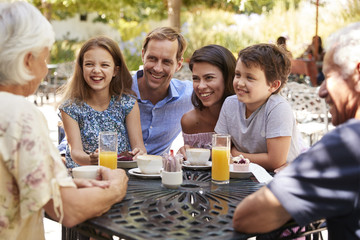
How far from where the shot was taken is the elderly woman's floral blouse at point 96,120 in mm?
3416

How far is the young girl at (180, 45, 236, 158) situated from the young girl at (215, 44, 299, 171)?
34 centimetres

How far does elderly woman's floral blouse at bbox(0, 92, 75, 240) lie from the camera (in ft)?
5.37

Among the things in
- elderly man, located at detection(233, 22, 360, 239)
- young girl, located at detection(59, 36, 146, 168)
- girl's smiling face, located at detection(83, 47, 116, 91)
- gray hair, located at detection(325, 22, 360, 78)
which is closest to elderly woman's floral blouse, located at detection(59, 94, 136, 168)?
young girl, located at detection(59, 36, 146, 168)

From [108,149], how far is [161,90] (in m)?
1.45

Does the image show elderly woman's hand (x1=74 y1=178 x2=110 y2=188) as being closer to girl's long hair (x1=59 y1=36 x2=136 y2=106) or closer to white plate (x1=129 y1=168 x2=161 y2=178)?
white plate (x1=129 y1=168 x2=161 y2=178)

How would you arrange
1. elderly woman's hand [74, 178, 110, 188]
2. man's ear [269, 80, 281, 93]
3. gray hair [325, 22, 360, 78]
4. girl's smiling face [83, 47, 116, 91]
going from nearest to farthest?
gray hair [325, 22, 360, 78], elderly woman's hand [74, 178, 110, 188], man's ear [269, 80, 281, 93], girl's smiling face [83, 47, 116, 91]

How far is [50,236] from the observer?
4.21 m

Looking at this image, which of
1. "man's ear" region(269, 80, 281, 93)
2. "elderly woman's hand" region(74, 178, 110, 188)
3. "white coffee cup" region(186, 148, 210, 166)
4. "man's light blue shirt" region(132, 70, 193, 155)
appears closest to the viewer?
"elderly woman's hand" region(74, 178, 110, 188)

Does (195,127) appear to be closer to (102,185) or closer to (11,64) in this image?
(102,185)

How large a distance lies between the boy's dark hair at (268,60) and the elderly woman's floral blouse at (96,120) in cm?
102

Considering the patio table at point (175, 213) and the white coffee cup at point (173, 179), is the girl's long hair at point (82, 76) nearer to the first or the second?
the patio table at point (175, 213)

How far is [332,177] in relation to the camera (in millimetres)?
1507

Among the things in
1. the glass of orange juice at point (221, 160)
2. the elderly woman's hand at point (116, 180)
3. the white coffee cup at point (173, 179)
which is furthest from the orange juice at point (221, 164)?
the elderly woman's hand at point (116, 180)

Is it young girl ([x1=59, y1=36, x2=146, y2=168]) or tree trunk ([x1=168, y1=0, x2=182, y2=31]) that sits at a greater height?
tree trunk ([x1=168, y1=0, x2=182, y2=31])
